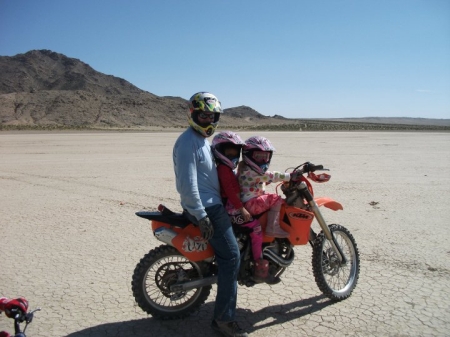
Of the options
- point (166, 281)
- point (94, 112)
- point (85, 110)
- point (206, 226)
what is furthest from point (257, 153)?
point (85, 110)

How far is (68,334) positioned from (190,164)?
1969mm

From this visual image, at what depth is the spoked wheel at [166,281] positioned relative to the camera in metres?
3.93

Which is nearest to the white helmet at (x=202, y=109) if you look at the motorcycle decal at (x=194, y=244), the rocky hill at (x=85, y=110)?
the motorcycle decal at (x=194, y=244)

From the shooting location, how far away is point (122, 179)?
494 inches

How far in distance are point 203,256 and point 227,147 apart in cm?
103

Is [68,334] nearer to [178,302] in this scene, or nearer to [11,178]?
[178,302]

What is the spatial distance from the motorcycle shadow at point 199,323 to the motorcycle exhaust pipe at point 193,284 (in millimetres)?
413

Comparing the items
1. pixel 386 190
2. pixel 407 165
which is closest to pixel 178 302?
pixel 386 190

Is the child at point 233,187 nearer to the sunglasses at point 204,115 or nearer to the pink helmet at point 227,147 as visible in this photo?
the pink helmet at point 227,147

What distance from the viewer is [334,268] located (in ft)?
15.2

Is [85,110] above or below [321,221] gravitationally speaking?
above

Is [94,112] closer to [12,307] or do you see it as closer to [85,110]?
[85,110]

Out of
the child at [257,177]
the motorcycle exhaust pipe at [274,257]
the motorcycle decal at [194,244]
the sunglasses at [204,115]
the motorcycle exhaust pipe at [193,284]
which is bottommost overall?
the motorcycle exhaust pipe at [193,284]

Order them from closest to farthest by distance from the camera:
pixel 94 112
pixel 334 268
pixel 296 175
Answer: pixel 296 175 → pixel 334 268 → pixel 94 112
